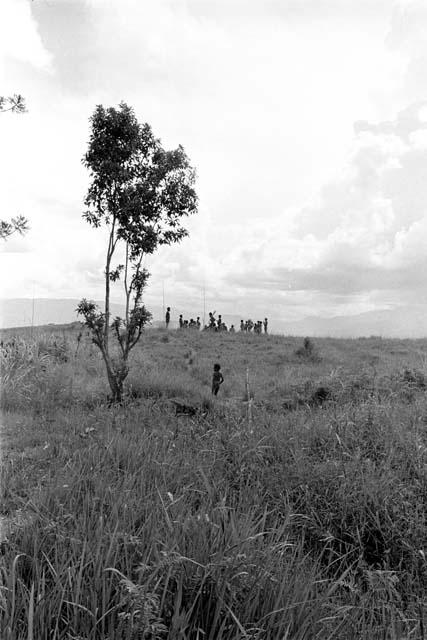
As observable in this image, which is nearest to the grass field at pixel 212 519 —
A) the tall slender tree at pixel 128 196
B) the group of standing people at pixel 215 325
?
the tall slender tree at pixel 128 196

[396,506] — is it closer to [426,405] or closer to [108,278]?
[426,405]

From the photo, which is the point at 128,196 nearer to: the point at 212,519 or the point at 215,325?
the point at 212,519

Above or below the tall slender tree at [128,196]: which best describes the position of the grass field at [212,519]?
below

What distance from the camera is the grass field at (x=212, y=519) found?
242 cm

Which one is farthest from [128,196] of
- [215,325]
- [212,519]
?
[215,325]

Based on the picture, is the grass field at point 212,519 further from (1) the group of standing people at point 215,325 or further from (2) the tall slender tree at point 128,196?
(1) the group of standing people at point 215,325

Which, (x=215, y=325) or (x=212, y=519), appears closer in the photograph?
(x=212, y=519)

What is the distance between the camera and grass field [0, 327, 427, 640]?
7.93 ft

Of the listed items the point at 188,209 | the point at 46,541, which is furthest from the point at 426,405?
the point at 46,541

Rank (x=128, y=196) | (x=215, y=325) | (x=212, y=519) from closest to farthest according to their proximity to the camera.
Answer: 1. (x=212, y=519)
2. (x=128, y=196)
3. (x=215, y=325)

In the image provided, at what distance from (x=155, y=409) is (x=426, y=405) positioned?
5.40 meters

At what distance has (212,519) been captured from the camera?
3.45 m

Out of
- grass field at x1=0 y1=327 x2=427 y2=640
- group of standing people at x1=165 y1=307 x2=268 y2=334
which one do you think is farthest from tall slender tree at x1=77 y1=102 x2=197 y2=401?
group of standing people at x1=165 y1=307 x2=268 y2=334

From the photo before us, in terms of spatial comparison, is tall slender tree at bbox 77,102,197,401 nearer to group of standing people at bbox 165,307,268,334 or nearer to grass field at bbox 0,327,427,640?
grass field at bbox 0,327,427,640
